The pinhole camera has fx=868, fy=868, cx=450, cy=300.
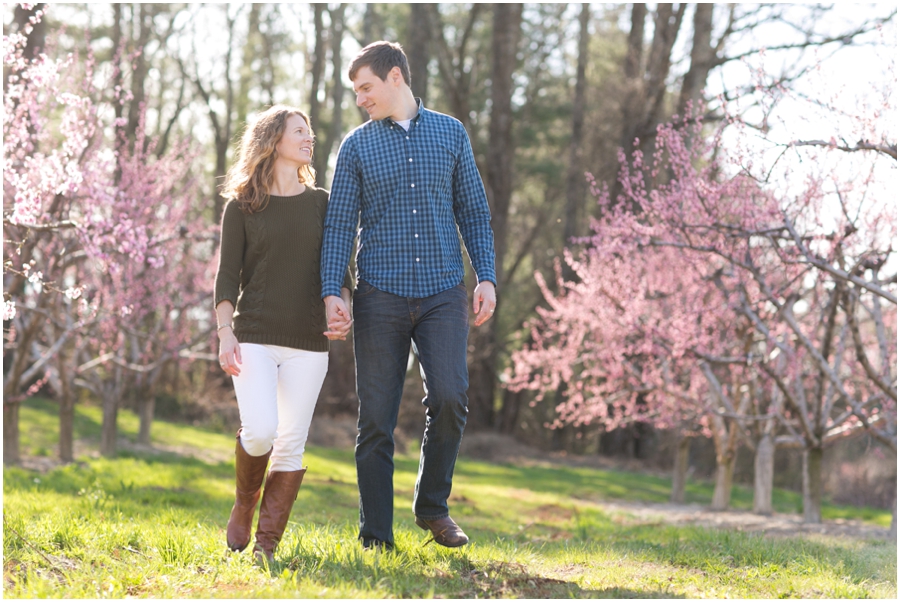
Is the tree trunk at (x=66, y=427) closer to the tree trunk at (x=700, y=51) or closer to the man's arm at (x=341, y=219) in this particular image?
the man's arm at (x=341, y=219)

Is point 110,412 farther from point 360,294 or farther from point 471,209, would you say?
point 471,209

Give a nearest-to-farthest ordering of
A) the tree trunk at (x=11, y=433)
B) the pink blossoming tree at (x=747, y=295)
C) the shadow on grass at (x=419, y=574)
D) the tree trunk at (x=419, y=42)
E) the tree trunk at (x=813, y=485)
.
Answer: the shadow on grass at (x=419, y=574)
the pink blossoming tree at (x=747, y=295)
the tree trunk at (x=813, y=485)
the tree trunk at (x=11, y=433)
the tree trunk at (x=419, y=42)

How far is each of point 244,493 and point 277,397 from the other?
1.38 feet

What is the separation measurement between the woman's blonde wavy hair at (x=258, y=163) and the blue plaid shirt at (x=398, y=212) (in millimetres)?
281

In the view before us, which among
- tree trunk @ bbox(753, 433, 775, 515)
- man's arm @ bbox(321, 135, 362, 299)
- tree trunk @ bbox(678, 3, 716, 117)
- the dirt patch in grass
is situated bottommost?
the dirt patch in grass

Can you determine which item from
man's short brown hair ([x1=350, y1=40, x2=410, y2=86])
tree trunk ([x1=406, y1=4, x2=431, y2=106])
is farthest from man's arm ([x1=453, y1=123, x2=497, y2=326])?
tree trunk ([x1=406, y1=4, x2=431, y2=106])

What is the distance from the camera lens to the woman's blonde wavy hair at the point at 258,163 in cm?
365

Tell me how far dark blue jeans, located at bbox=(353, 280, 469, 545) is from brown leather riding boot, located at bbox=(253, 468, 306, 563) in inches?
11.3

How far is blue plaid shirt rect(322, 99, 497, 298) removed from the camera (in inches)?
141

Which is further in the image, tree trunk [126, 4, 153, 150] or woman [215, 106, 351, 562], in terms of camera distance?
tree trunk [126, 4, 153, 150]

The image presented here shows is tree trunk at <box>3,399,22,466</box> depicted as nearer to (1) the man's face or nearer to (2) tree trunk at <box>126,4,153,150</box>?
(1) the man's face

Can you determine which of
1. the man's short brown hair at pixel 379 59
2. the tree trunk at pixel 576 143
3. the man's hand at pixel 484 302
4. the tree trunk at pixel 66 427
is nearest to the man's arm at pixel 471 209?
the man's hand at pixel 484 302

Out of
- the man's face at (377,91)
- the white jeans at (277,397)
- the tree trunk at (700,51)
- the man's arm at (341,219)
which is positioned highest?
the tree trunk at (700,51)

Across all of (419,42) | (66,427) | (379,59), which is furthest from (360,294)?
(419,42)
